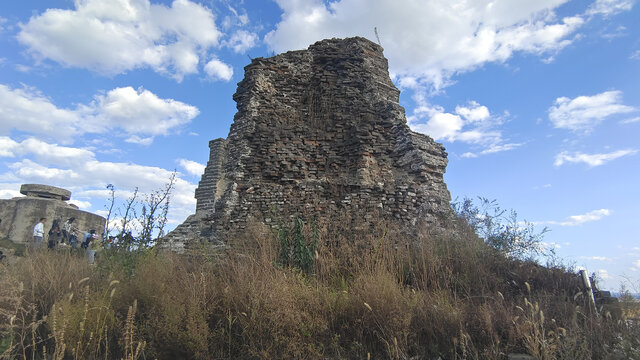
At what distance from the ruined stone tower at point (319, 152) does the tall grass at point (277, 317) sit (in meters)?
2.58

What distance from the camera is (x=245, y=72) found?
9.05 metres

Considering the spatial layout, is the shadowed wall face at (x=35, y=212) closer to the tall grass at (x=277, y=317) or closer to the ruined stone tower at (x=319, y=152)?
the ruined stone tower at (x=319, y=152)

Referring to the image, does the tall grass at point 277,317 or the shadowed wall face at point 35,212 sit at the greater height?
the shadowed wall face at point 35,212

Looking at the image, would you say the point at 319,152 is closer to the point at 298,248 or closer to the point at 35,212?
the point at 298,248

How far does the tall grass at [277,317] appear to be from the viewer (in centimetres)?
341

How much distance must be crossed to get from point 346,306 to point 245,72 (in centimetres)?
694

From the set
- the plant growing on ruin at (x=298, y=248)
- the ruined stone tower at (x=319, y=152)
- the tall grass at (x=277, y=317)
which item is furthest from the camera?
the ruined stone tower at (x=319, y=152)

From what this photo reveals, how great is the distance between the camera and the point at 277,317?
349 centimetres

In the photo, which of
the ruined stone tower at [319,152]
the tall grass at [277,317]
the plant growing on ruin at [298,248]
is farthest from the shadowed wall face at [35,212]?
the plant growing on ruin at [298,248]

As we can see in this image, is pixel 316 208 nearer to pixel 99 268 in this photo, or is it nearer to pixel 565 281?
pixel 99 268

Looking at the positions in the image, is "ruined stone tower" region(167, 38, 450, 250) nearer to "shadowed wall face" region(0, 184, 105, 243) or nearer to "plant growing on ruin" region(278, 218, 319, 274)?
"plant growing on ruin" region(278, 218, 319, 274)

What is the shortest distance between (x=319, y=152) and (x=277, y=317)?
5.17 metres

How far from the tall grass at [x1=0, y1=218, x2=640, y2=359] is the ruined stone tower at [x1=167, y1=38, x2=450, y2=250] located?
2.58 m

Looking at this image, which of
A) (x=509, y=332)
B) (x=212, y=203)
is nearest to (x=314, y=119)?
(x=212, y=203)
